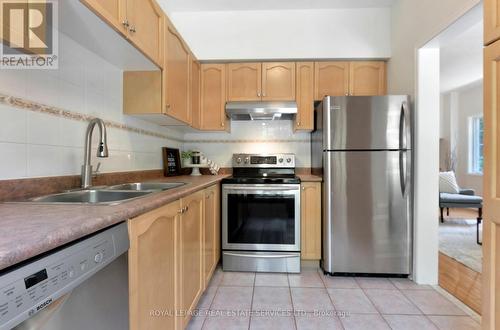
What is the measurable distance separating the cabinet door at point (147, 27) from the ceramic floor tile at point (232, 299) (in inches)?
68.5

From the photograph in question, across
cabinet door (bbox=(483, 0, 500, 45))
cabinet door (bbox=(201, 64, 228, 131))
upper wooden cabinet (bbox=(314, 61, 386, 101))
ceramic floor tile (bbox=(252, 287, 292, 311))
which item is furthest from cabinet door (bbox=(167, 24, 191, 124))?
cabinet door (bbox=(483, 0, 500, 45))

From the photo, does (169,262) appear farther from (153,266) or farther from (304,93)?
(304,93)

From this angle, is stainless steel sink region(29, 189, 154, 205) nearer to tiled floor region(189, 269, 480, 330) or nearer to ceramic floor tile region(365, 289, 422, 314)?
tiled floor region(189, 269, 480, 330)

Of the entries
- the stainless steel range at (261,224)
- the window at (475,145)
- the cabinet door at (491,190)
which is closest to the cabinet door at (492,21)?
the cabinet door at (491,190)

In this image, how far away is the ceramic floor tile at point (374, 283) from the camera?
221cm

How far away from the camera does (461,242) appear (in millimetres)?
3250

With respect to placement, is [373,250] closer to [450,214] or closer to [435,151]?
[435,151]

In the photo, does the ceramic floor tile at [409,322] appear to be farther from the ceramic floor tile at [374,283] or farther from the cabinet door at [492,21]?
the cabinet door at [492,21]

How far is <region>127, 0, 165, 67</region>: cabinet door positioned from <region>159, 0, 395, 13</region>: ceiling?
1054mm

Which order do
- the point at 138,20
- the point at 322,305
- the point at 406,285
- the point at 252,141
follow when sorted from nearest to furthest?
the point at 138,20 → the point at 322,305 → the point at 406,285 → the point at 252,141

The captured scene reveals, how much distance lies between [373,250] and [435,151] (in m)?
1.00

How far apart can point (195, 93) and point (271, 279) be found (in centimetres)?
193

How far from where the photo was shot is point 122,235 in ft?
2.78

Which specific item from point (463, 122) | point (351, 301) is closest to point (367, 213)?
point (351, 301)
